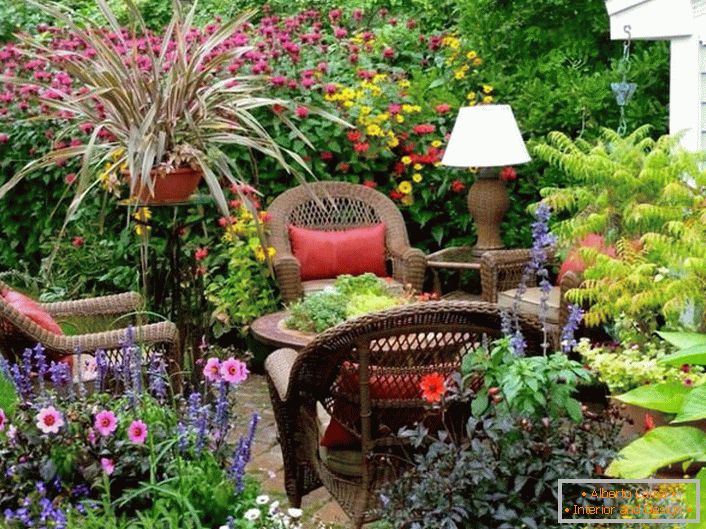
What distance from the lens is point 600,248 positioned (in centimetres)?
497

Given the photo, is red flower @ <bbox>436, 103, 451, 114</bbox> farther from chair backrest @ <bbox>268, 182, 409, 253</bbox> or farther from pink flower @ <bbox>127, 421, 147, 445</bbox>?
pink flower @ <bbox>127, 421, 147, 445</bbox>

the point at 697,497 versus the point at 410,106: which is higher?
the point at 410,106

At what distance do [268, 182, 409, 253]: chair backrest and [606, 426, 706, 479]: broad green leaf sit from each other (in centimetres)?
345

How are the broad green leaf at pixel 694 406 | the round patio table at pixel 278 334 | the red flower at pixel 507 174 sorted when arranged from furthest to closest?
the red flower at pixel 507 174 → the round patio table at pixel 278 334 → the broad green leaf at pixel 694 406

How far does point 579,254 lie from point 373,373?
5.52 ft

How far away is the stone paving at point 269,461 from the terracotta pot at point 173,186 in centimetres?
115

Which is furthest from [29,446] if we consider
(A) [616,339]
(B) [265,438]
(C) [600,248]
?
(C) [600,248]

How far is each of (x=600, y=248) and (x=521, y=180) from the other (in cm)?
218

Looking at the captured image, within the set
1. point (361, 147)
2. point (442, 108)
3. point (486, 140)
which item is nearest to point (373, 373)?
point (486, 140)

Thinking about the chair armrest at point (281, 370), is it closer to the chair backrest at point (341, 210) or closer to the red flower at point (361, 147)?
the chair backrest at point (341, 210)

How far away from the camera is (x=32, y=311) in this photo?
420 cm

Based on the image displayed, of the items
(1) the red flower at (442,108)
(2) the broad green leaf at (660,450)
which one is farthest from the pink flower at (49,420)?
(1) the red flower at (442,108)

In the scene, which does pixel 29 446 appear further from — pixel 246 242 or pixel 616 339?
pixel 246 242

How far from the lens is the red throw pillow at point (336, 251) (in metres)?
6.29
